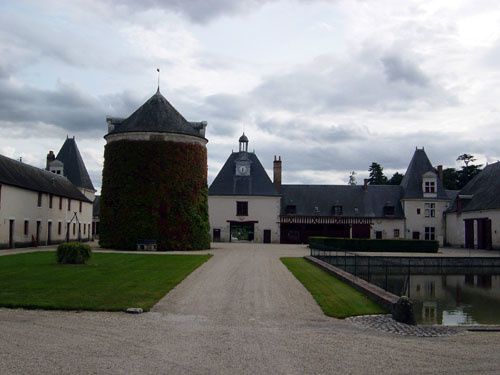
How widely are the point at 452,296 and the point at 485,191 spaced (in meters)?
28.5

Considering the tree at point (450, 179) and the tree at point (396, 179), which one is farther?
the tree at point (396, 179)

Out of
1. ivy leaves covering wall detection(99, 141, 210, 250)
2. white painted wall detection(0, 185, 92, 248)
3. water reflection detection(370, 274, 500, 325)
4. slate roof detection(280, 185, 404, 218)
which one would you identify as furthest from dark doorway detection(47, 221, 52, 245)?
water reflection detection(370, 274, 500, 325)

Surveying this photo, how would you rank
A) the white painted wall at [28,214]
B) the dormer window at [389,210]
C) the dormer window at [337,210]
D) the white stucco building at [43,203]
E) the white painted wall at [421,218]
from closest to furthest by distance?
the white painted wall at [28,214]
the white stucco building at [43,203]
the white painted wall at [421,218]
the dormer window at [389,210]
the dormer window at [337,210]

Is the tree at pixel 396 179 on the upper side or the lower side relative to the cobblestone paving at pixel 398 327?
upper

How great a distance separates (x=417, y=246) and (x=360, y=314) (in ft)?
93.5

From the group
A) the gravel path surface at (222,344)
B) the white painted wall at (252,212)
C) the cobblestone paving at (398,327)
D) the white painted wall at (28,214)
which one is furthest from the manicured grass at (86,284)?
the white painted wall at (252,212)

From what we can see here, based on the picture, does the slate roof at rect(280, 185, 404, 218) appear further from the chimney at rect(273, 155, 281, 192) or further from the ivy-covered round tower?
the ivy-covered round tower

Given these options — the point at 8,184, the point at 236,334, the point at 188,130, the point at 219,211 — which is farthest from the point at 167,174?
the point at 236,334

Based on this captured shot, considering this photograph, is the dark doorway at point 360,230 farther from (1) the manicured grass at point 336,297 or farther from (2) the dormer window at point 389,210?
(1) the manicured grass at point 336,297

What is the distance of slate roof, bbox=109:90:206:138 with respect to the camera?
1400 inches

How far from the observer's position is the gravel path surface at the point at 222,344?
7098 mm

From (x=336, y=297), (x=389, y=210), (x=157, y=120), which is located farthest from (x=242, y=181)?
(x=336, y=297)

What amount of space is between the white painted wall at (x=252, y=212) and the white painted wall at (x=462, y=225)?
15.1m

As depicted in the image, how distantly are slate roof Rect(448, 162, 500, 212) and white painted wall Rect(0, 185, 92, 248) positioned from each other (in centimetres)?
3125
